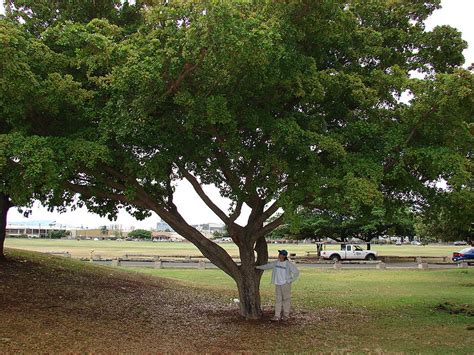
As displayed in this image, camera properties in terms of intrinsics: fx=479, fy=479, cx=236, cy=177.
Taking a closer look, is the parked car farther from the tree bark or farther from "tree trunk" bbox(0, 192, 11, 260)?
"tree trunk" bbox(0, 192, 11, 260)

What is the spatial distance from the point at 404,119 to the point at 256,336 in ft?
18.4

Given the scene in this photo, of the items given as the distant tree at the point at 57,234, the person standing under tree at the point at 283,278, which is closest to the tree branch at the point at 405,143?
the person standing under tree at the point at 283,278

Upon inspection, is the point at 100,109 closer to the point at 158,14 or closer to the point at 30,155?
the point at 30,155

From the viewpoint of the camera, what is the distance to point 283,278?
11883mm

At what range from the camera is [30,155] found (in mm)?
8539

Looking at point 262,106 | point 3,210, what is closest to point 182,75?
point 262,106

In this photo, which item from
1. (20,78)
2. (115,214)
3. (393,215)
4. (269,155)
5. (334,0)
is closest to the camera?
(20,78)

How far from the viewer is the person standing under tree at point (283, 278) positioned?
1191cm

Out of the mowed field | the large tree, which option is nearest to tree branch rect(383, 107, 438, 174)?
the large tree

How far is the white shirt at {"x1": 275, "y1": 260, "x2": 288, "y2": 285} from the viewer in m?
11.9

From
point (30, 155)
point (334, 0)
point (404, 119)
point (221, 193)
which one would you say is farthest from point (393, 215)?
point (30, 155)

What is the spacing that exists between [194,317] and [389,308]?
6.46m

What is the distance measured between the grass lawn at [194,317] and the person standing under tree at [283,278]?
523 millimetres

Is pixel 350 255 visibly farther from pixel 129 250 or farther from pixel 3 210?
pixel 3 210
